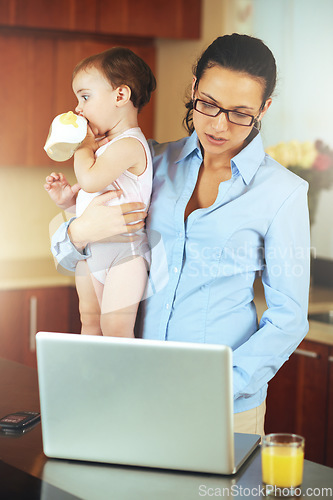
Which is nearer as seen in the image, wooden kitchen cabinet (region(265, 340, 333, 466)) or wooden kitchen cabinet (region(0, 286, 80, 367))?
wooden kitchen cabinet (region(265, 340, 333, 466))

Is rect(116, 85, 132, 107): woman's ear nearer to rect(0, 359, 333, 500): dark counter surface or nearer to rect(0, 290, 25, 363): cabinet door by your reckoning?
rect(0, 359, 333, 500): dark counter surface

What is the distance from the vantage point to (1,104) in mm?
2996

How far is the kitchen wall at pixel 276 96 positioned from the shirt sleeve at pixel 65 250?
82 mm

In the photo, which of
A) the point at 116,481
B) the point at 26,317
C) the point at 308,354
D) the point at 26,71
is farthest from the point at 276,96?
the point at 26,71

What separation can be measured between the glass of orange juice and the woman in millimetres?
335

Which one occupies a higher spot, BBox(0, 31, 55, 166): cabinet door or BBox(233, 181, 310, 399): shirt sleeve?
BBox(0, 31, 55, 166): cabinet door

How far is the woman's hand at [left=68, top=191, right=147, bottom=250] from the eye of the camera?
1366 mm

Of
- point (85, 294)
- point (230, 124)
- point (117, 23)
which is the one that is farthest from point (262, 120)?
point (117, 23)

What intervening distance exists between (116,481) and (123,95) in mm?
719

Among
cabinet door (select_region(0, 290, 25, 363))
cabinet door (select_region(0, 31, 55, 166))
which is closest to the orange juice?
cabinet door (select_region(0, 290, 25, 363))

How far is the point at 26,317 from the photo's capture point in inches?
112

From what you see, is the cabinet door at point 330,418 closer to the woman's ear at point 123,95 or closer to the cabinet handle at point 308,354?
the cabinet handle at point 308,354

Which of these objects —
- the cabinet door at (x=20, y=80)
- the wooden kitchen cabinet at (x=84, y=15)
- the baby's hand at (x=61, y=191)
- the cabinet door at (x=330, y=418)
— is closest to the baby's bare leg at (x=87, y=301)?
the baby's hand at (x=61, y=191)

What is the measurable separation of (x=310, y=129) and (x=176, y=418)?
2.20 metres
